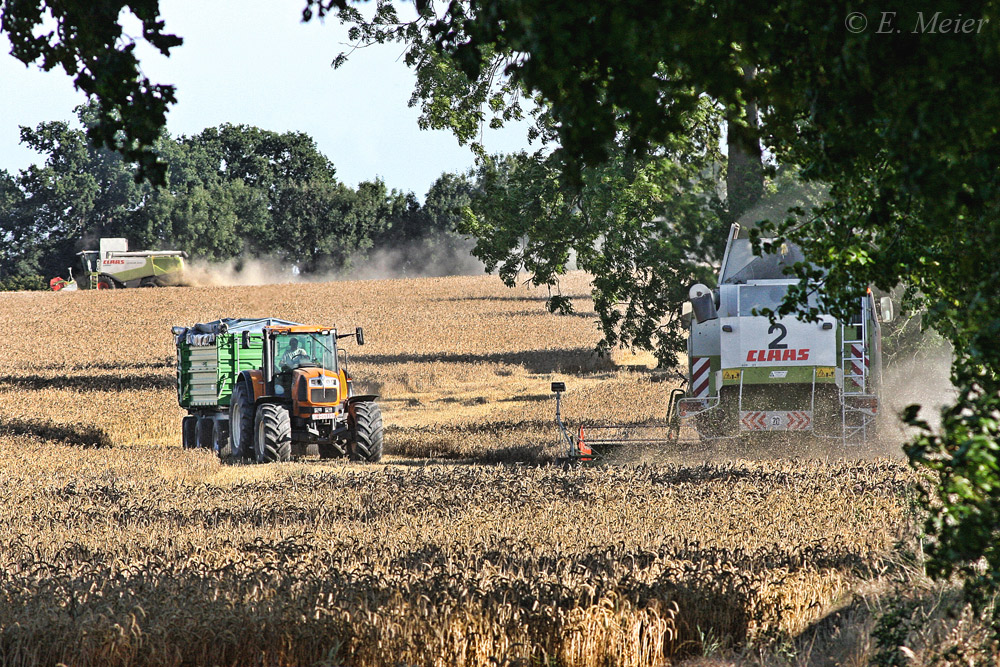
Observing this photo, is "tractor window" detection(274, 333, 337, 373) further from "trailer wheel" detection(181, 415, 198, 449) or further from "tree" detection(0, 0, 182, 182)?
"tree" detection(0, 0, 182, 182)

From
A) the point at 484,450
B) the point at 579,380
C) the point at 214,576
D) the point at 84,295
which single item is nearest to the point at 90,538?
the point at 214,576

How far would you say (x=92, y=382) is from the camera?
3031 centimetres

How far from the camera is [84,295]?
189 feet

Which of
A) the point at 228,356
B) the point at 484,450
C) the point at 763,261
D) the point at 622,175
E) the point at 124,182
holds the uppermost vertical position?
the point at 124,182

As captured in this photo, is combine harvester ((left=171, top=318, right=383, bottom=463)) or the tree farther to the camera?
combine harvester ((left=171, top=318, right=383, bottom=463))

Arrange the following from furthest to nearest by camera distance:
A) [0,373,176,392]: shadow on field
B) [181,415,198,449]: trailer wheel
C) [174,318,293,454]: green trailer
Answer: [0,373,176,392]: shadow on field → [181,415,198,449]: trailer wheel → [174,318,293,454]: green trailer

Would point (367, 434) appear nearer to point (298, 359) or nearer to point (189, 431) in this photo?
point (298, 359)

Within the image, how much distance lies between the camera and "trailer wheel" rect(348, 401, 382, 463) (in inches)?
610

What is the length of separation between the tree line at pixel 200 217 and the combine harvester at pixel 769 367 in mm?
69419

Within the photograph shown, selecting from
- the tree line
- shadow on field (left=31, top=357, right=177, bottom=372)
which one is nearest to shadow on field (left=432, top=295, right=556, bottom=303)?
shadow on field (left=31, top=357, right=177, bottom=372)

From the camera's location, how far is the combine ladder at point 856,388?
14.1 meters

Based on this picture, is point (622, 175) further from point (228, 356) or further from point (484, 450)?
point (228, 356)

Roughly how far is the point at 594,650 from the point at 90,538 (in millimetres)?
4809

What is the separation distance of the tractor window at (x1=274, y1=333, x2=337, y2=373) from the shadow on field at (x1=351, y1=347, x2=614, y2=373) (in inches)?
618
